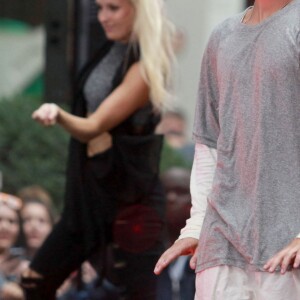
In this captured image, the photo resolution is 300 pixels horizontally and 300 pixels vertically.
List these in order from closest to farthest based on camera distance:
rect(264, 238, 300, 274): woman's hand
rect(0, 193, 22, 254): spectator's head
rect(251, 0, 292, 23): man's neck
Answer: rect(264, 238, 300, 274): woman's hand < rect(251, 0, 292, 23): man's neck < rect(0, 193, 22, 254): spectator's head

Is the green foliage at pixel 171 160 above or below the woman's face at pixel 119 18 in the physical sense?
below

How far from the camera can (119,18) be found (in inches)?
237

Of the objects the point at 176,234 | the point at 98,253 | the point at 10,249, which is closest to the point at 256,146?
the point at 98,253

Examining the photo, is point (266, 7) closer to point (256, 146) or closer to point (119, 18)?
point (256, 146)

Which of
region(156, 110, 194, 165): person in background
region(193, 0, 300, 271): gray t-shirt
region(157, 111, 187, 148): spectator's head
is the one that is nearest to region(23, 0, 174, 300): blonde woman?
region(193, 0, 300, 271): gray t-shirt

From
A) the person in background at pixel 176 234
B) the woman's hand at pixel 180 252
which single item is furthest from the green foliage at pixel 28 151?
the woman's hand at pixel 180 252

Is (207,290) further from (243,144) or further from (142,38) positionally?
(142,38)

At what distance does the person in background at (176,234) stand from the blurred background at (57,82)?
46 centimetres

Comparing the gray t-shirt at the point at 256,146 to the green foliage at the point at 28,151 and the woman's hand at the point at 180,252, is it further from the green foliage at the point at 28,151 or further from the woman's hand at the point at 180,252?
the green foliage at the point at 28,151

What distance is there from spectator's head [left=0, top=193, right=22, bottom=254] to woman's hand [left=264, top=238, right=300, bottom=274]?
4023 mm

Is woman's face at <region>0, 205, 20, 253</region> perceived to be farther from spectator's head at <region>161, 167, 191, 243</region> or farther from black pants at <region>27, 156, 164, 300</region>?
black pants at <region>27, 156, 164, 300</region>

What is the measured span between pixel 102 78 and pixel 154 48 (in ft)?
0.83

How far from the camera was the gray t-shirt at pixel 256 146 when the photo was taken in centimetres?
382

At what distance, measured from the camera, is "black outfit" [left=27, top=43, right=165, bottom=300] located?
6051 millimetres
